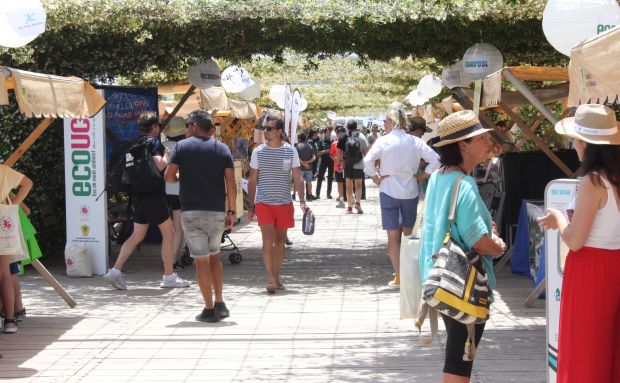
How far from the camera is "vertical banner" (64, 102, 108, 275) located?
11.2 meters

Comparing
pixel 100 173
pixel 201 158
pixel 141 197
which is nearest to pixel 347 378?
pixel 201 158

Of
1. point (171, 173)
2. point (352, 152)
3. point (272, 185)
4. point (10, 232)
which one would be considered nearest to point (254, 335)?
point (171, 173)

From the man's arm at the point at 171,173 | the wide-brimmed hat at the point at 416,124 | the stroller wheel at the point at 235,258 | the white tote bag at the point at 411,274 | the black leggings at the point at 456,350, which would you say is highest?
the wide-brimmed hat at the point at 416,124

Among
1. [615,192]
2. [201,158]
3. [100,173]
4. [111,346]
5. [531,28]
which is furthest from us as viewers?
[531,28]

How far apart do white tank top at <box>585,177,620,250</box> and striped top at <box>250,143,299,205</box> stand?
5.75 m

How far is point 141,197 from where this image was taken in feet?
33.5

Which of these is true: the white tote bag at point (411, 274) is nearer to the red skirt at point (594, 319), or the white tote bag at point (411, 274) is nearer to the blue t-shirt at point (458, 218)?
the blue t-shirt at point (458, 218)

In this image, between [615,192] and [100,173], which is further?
[100,173]

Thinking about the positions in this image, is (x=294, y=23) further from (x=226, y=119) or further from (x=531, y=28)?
(x=226, y=119)

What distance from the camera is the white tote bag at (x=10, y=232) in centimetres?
752

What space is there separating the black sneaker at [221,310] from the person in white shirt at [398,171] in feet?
6.66

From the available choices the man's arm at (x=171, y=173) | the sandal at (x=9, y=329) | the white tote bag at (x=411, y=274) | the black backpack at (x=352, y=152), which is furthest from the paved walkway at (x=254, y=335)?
the black backpack at (x=352, y=152)

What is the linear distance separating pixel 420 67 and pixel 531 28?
9624mm

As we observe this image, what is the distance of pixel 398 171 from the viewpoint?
32.5 ft
